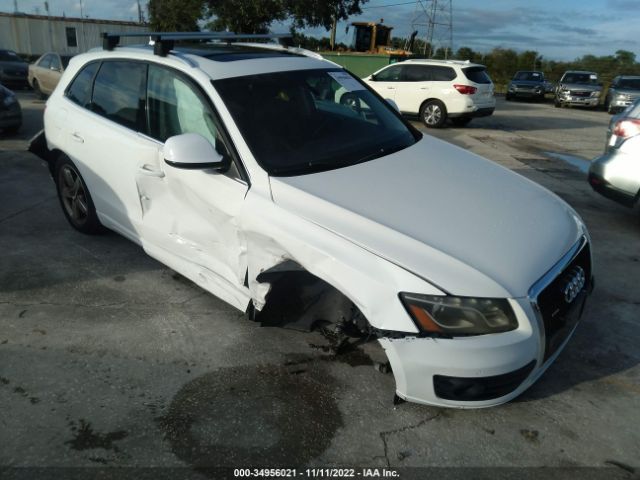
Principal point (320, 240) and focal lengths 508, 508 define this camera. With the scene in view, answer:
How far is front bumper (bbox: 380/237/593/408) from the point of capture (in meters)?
2.25

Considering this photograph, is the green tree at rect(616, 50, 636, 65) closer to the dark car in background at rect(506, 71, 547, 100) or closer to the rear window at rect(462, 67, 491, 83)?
the dark car in background at rect(506, 71, 547, 100)

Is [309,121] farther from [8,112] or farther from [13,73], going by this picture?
[13,73]

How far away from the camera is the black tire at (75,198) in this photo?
4.30 metres

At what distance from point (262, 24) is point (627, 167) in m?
17.5

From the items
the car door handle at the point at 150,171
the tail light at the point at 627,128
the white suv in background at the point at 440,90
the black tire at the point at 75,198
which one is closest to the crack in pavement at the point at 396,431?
the car door handle at the point at 150,171

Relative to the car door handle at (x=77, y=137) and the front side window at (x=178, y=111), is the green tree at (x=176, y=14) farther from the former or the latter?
the front side window at (x=178, y=111)

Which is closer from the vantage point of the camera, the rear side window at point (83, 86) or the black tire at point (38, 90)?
the rear side window at point (83, 86)

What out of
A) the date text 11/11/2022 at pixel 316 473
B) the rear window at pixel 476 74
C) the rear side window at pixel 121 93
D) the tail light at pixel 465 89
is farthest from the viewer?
the rear window at pixel 476 74

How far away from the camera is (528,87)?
22.7 m

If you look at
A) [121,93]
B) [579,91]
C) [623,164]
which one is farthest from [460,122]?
[121,93]

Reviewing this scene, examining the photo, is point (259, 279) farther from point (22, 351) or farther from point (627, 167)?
point (627, 167)

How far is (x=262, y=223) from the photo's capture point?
2.69m

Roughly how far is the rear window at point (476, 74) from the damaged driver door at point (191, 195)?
35.7 ft

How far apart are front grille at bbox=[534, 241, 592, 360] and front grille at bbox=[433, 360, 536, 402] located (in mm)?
191
